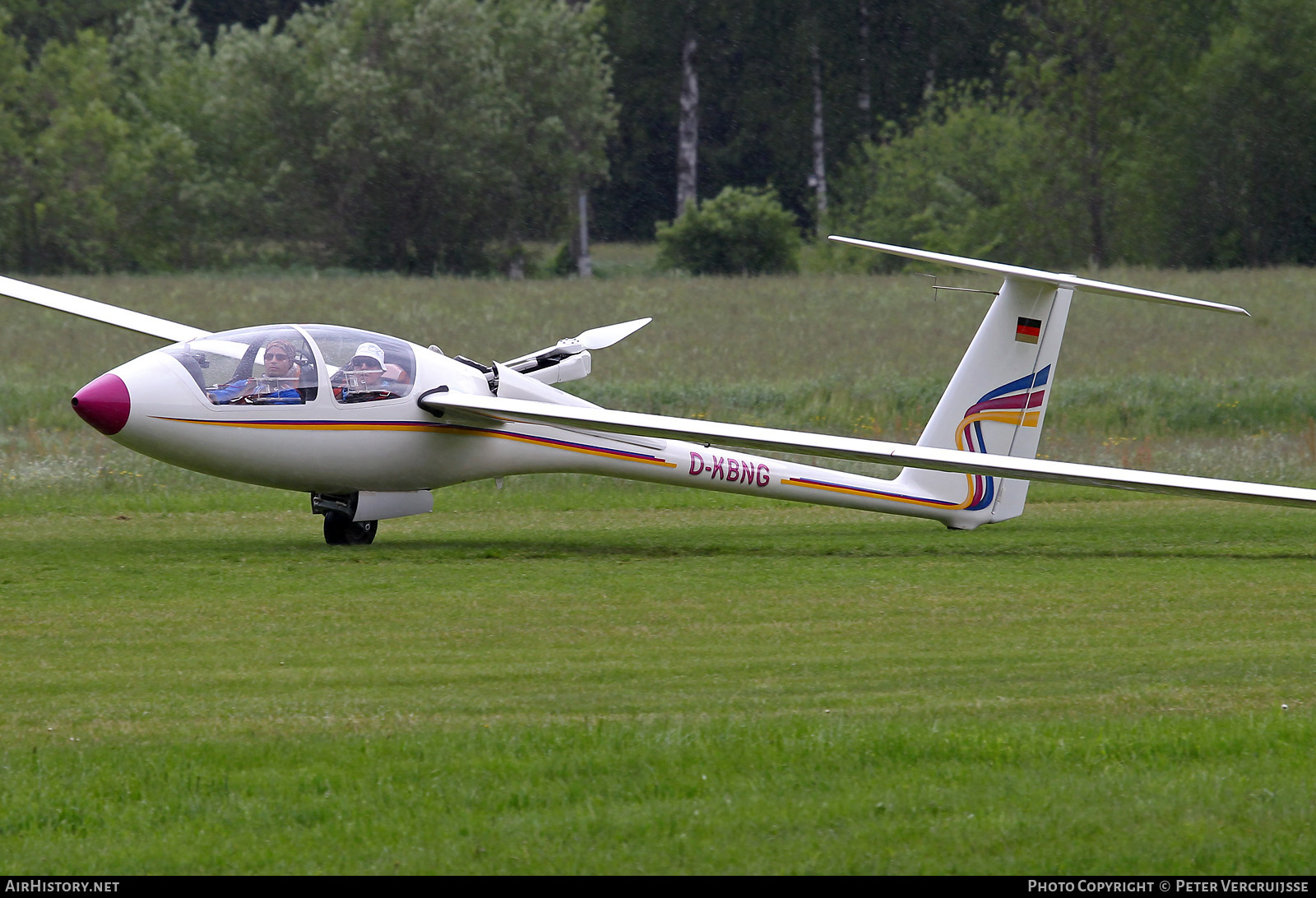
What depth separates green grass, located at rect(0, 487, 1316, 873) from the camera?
20.1ft

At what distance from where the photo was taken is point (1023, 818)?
633cm

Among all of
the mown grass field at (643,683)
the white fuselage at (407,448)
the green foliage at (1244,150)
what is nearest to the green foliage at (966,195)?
the green foliage at (1244,150)

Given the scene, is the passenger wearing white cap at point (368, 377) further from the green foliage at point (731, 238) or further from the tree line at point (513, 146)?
the tree line at point (513, 146)

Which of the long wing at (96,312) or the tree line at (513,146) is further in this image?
the tree line at (513,146)

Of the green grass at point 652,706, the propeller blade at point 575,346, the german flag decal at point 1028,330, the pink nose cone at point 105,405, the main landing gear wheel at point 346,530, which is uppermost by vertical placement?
the german flag decal at point 1028,330

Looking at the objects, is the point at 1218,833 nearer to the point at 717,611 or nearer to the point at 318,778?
the point at 318,778

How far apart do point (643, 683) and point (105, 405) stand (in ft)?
20.2

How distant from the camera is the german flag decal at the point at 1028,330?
50.1 ft

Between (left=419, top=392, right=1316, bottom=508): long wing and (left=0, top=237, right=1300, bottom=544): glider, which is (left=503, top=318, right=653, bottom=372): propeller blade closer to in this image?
(left=0, top=237, right=1300, bottom=544): glider

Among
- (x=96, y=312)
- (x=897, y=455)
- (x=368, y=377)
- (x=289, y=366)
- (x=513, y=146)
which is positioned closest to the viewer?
(x=897, y=455)

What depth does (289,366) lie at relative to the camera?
13383mm

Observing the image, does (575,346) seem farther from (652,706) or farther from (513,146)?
(513,146)

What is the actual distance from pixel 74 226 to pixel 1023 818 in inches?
2459

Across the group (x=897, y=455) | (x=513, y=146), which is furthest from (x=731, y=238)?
(x=897, y=455)
